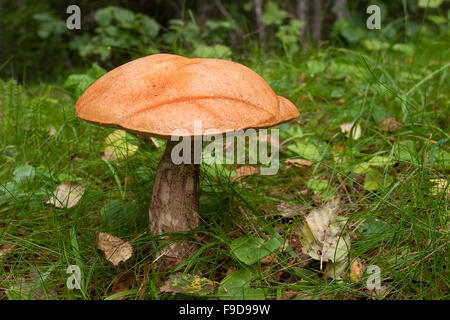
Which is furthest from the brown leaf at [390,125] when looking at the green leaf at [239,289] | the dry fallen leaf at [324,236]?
the green leaf at [239,289]

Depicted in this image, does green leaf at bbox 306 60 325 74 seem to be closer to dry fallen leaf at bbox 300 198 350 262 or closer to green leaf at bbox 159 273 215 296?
dry fallen leaf at bbox 300 198 350 262

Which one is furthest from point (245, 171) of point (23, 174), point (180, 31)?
point (180, 31)

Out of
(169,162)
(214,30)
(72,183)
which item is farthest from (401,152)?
(214,30)

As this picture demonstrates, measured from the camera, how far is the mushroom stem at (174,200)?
1.50m

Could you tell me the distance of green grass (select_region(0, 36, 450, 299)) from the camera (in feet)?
4.43

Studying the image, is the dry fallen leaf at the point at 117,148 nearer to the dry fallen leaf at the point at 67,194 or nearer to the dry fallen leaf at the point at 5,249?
the dry fallen leaf at the point at 67,194

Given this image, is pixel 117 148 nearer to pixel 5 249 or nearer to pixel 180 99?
pixel 5 249

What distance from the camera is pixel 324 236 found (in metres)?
1.44

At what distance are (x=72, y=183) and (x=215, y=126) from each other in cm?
114

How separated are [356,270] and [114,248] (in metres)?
0.91

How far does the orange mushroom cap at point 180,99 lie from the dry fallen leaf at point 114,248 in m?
0.54

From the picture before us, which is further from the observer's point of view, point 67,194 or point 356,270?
point 67,194

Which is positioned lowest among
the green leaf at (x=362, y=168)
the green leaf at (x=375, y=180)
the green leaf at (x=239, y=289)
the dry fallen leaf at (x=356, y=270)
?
the green leaf at (x=239, y=289)

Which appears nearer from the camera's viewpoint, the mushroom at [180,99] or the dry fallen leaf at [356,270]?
the mushroom at [180,99]
